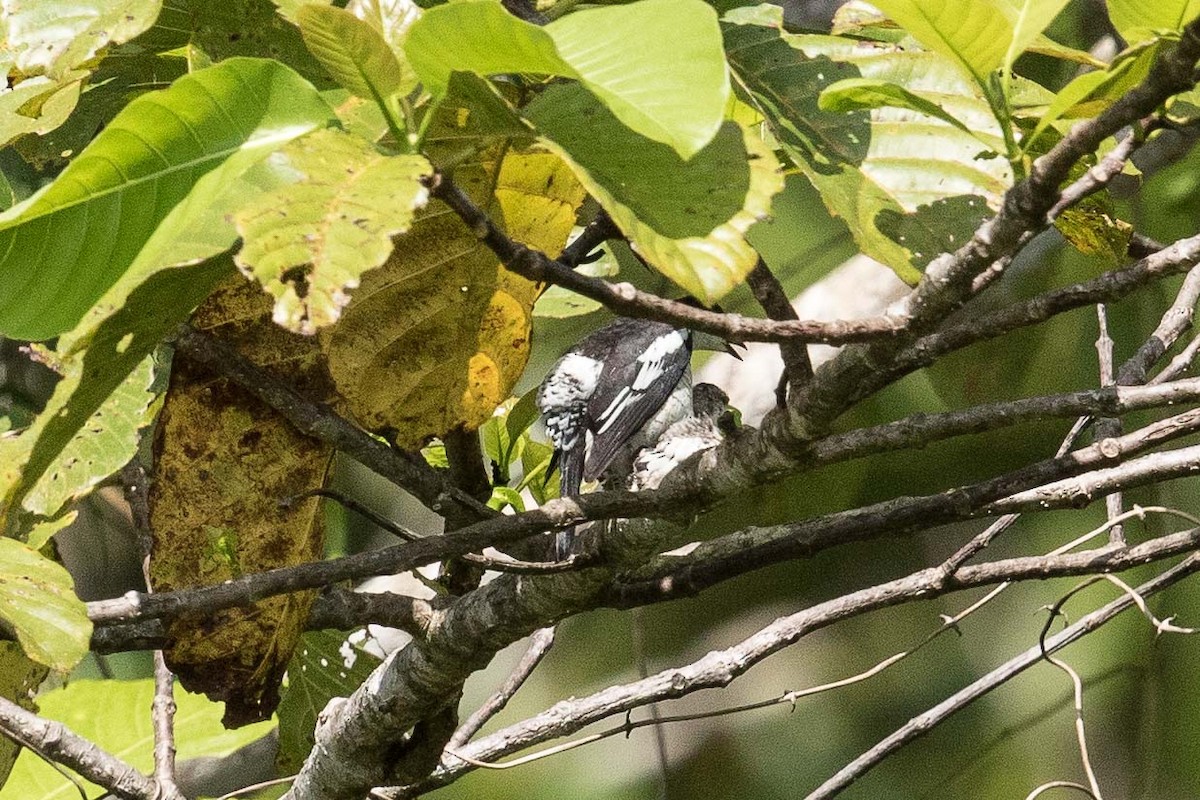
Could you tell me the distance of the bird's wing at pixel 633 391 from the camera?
1.76 m

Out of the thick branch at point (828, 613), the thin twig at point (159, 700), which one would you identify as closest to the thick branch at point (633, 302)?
the thick branch at point (828, 613)

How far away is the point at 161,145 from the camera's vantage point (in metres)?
0.53

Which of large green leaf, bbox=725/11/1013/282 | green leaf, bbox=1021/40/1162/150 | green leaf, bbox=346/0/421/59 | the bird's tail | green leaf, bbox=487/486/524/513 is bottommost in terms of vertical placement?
the bird's tail

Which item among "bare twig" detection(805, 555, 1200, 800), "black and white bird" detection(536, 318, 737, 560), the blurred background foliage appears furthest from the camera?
the blurred background foliage

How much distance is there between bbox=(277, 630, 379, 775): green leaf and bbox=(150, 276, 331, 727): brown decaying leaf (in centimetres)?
40

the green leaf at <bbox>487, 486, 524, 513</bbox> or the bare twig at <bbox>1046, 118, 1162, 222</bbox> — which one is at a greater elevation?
the bare twig at <bbox>1046, 118, 1162, 222</bbox>

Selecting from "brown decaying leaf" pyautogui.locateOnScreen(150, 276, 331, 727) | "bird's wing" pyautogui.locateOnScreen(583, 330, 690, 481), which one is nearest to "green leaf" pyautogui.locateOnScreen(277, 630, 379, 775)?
"brown decaying leaf" pyautogui.locateOnScreen(150, 276, 331, 727)

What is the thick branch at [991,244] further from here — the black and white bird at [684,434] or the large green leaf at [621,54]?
the black and white bird at [684,434]

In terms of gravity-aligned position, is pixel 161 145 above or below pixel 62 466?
above

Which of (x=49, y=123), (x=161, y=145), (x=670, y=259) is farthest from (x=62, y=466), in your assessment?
(x=670, y=259)

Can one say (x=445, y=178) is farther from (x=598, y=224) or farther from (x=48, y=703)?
(x=48, y=703)

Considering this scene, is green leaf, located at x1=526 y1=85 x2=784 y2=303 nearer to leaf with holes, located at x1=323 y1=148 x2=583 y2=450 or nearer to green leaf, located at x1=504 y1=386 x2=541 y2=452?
leaf with holes, located at x1=323 y1=148 x2=583 y2=450

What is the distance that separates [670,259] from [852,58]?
1.04 ft

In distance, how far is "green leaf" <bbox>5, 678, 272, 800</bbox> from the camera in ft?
5.18
